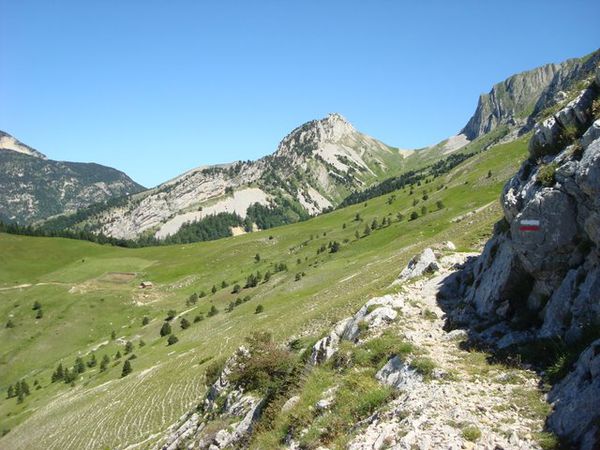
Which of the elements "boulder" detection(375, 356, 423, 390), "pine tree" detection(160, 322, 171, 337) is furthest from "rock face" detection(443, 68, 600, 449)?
"pine tree" detection(160, 322, 171, 337)

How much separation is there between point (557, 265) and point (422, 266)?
14540mm

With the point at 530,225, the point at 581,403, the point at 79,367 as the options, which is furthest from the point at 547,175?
the point at 79,367

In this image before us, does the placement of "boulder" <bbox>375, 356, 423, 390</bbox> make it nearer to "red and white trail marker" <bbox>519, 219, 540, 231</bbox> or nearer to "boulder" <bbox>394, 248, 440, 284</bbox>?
"red and white trail marker" <bbox>519, 219, 540, 231</bbox>

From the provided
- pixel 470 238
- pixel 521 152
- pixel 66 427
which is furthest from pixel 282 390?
pixel 521 152

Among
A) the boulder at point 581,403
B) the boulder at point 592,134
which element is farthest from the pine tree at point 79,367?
the boulder at point 592,134

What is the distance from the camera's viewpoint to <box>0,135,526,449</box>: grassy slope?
1927 inches

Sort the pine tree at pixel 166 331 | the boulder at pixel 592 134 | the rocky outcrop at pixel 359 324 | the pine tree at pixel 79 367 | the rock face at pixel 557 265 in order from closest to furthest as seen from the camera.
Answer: the rock face at pixel 557 265 → the boulder at pixel 592 134 → the rocky outcrop at pixel 359 324 → the pine tree at pixel 79 367 → the pine tree at pixel 166 331

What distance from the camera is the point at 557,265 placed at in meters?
18.6

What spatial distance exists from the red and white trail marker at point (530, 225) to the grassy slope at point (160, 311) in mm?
17215

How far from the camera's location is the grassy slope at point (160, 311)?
48938 millimetres

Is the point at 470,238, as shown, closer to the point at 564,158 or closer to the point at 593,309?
the point at 564,158

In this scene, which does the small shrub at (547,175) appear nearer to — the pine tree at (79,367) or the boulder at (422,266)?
the boulder at (422,266)

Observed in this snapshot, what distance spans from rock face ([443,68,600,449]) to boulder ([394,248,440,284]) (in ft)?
22.3

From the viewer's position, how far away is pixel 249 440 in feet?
73.6
